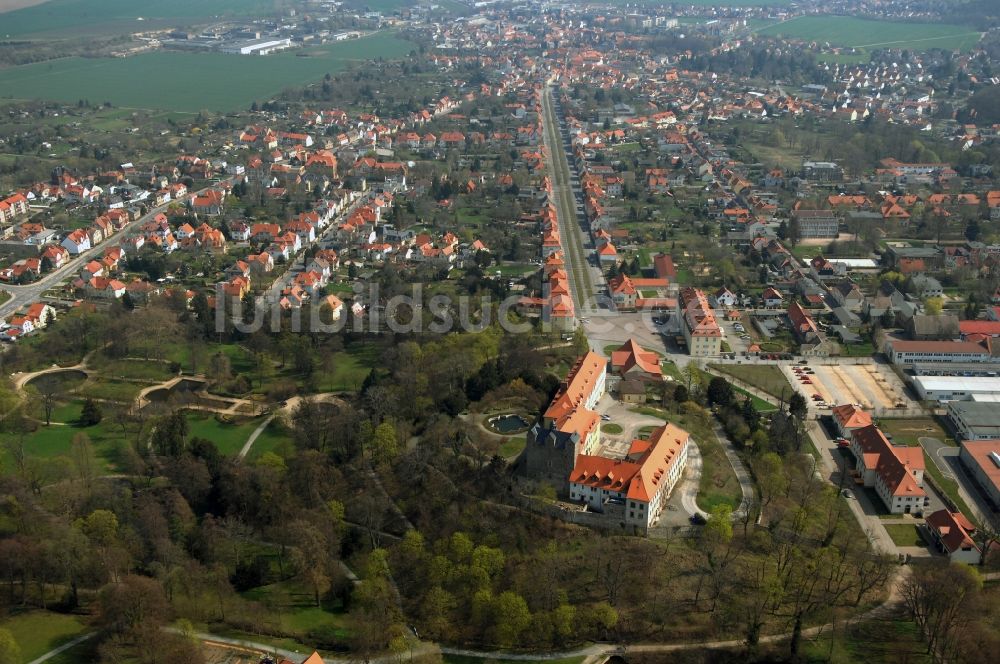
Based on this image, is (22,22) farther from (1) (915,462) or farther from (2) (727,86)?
(1) (915,462)

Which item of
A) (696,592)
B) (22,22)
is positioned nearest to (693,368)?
Answer: (696,592)

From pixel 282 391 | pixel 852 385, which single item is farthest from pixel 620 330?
pixel 282 391

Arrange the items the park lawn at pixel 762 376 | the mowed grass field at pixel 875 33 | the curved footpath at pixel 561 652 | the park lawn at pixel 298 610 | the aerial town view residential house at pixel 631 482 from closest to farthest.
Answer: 1. the curved footpath at pixel 561 652
2. the park lawn at pixel 298 610
3. the aerial town view residential house at pixel 631 482
4. the park lawn at pixel 762 376
5. the mowed grass field at pixel 875 33

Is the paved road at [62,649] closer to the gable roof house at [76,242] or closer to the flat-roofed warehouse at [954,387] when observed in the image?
the flat-roofed warehouse at [954,387]

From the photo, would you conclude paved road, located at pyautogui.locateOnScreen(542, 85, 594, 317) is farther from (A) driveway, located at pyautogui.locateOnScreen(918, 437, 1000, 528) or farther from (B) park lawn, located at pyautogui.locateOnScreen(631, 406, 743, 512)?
(A) driveway, located at pyautogui.locateOnScreen(918, 437, 1000, 528)

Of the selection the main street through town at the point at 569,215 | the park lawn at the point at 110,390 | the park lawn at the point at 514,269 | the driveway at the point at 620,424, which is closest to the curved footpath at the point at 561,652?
the driveway at the point at 620,424

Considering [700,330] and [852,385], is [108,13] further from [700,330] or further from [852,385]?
[852,385]

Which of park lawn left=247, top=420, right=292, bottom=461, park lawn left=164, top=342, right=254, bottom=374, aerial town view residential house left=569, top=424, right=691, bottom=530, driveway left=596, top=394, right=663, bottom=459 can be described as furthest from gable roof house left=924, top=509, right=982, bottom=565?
park lawn left=164, top=342, right=254, bottom=374

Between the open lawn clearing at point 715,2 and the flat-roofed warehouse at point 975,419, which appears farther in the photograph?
the open lawn clearing at point 715,2

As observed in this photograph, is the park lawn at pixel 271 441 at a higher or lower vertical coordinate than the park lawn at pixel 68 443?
lower
